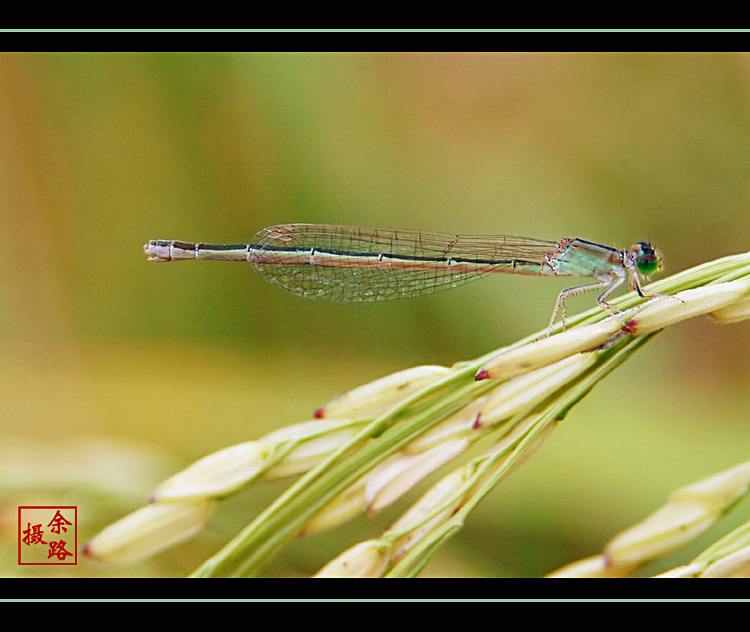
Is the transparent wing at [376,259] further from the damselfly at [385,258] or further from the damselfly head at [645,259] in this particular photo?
the damselfly head at [645,259]

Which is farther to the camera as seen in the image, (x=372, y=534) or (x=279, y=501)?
(x=372, y=534)

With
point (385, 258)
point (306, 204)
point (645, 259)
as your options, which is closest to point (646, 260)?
point (645, 259)

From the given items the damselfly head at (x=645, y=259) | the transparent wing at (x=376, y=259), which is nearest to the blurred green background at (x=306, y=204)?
the transparent wing at (x=376, y=259)

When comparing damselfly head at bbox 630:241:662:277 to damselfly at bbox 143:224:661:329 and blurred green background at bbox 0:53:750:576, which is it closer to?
damselfly at bbox 143:224:661:329
